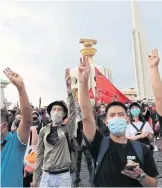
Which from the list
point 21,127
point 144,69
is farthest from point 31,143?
point 144,69

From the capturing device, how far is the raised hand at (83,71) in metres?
2.70

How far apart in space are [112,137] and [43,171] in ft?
4.68

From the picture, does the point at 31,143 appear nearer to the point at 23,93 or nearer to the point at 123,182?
the point at 23,93

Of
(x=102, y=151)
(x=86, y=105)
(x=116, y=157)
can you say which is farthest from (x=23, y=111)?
(x=116, y=157)

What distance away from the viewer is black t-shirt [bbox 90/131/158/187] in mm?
2381

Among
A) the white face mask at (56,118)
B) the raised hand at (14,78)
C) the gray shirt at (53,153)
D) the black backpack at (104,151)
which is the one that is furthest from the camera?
the white face mask at (56,118)

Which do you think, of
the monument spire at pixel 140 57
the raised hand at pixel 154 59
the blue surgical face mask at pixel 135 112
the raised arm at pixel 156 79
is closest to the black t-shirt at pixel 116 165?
the raised arm at pixel 156 79

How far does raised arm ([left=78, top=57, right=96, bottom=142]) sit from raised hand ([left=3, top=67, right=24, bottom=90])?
503 mm

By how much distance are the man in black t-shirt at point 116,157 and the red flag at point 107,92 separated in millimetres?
6550

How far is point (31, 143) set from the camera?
14.1ft

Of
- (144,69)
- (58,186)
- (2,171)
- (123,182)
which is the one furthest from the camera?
(144,69)

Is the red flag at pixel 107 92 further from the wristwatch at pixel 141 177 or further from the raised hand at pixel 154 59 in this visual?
the wristwatch at pixel 141 177

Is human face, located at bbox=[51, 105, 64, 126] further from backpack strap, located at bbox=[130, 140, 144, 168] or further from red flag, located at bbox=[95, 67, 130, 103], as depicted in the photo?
red flag, located at bbox=[95, 67, 130, 103]

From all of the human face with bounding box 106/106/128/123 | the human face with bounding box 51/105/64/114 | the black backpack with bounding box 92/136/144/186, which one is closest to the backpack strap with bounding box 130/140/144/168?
the black backpack with bounding box 92/136/144/186
